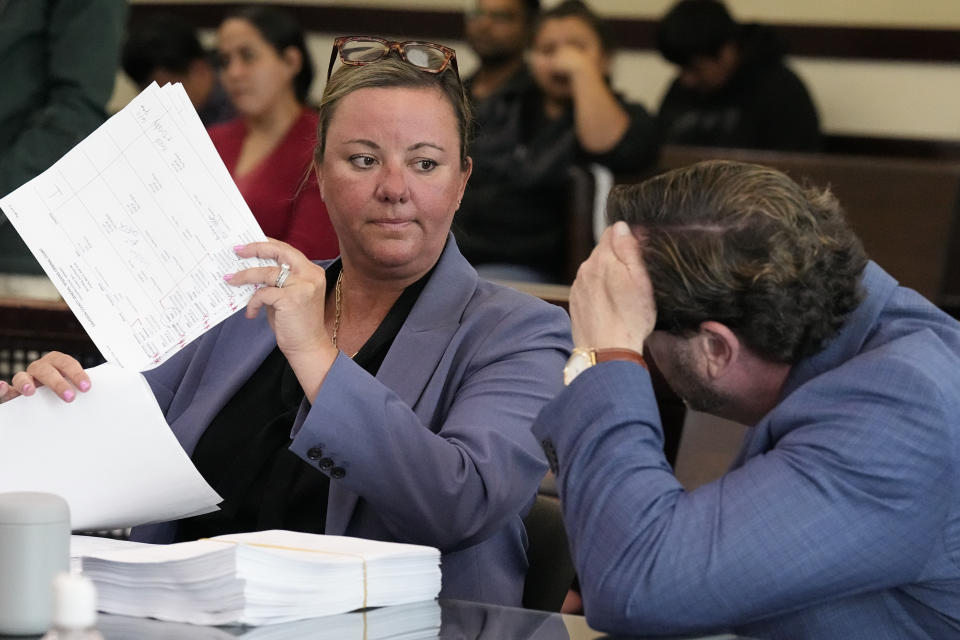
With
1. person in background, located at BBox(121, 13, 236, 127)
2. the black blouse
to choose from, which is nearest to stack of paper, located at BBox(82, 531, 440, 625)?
the black blouse

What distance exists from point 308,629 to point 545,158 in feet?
9.96

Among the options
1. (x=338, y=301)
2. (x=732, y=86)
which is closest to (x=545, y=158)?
(x=732, y=86)

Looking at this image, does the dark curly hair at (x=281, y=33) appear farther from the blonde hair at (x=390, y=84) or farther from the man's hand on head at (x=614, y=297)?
the man's hand on head at (x=614, y=297)

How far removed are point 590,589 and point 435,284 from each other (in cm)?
70

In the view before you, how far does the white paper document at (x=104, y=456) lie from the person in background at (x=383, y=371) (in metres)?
0.04

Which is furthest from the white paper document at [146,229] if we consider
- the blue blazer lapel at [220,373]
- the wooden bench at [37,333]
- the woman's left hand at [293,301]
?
the wooden bench at [37,333]

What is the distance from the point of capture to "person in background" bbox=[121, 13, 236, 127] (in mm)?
A: 5473

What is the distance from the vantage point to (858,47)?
6078 millimetres

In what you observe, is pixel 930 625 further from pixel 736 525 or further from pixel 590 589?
pixel 590 589

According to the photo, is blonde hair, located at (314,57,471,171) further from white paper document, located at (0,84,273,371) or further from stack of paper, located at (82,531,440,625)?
stack of paper, located at (82,531,440,625)

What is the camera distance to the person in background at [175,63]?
5473 mm

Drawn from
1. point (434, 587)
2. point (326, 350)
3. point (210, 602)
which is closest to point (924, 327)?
point (434, 587)

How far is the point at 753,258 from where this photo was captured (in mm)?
1397

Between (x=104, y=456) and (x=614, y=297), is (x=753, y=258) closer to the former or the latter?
(x=614, y=297)
